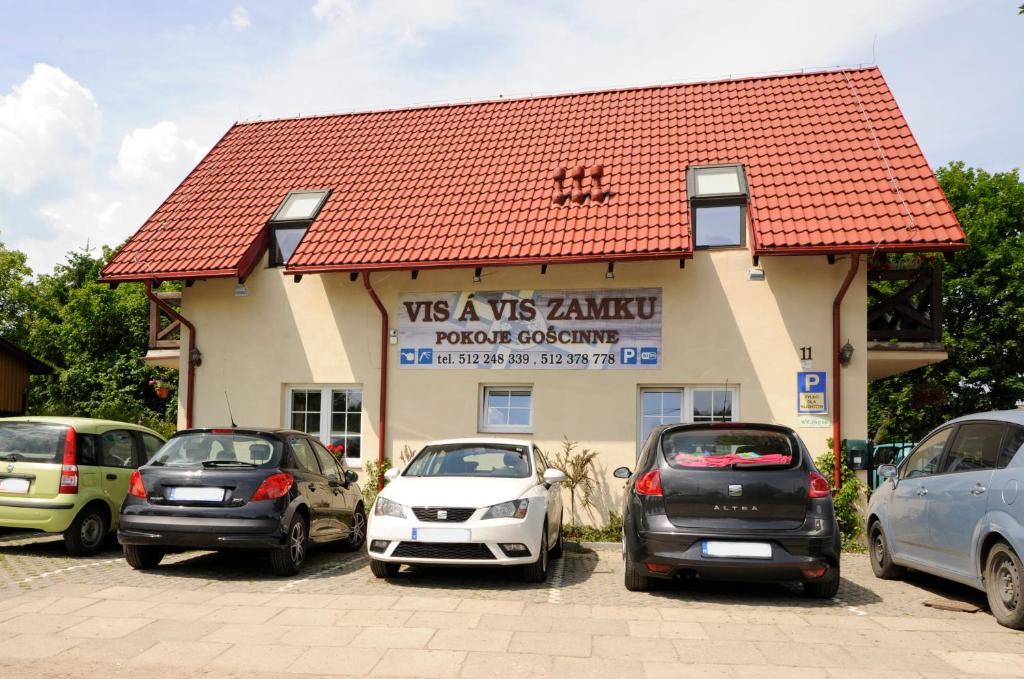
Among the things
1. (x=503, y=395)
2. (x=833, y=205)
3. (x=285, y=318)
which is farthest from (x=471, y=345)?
(x=833, y=205)

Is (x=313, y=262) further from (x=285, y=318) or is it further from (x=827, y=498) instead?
(x=827, y=498)

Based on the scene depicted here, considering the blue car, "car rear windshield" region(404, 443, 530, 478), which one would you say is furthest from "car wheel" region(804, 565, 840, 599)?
"car rear windshield" region(404, 443, 530, 478)

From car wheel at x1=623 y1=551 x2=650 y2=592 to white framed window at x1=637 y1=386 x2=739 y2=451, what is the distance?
14.9 feet

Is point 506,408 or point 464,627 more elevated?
point 506,408

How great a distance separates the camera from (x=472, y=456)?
9766mm

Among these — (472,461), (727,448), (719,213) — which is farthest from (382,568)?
(719,213)

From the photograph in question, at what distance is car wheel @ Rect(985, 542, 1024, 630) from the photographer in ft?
21.8

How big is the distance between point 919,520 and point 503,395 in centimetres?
664

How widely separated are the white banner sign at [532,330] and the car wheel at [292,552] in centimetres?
489

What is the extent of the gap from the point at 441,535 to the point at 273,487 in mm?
1776

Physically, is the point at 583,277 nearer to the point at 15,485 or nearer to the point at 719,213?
the point at 719,213

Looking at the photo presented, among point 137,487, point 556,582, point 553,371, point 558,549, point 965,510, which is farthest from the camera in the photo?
point 553,371

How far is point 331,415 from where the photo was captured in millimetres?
14250

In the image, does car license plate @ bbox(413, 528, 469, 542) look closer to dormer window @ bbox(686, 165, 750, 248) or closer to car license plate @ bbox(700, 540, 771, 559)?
car license plate @ bbox(700, 540, 771, 559)
